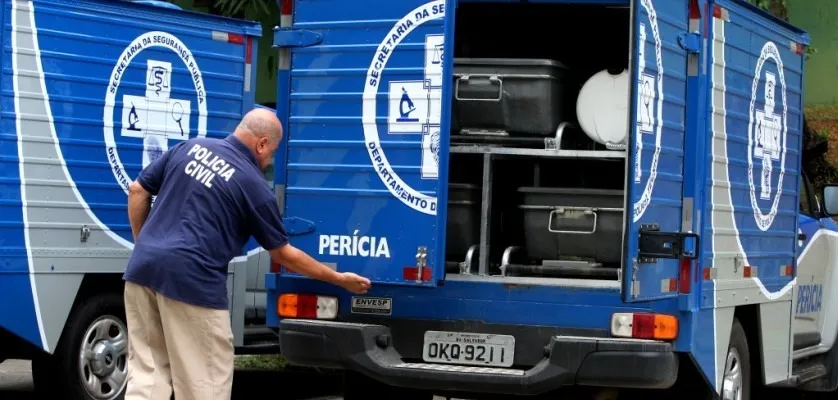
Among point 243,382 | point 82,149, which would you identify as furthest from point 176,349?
point 243,382

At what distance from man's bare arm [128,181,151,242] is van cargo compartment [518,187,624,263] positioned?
7.35 feet

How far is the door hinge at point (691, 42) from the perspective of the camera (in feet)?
26.2

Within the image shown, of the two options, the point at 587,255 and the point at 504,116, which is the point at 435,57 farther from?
the point at 587,255

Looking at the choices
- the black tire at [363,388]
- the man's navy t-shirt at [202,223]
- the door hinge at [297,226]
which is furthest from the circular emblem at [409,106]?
the black tire at [363,388]

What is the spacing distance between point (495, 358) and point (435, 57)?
5.28ft

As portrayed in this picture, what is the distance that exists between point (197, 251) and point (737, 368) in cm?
360

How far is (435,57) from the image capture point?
25.4ft

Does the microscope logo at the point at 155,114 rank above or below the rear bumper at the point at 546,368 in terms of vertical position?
above

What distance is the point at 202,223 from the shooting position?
6789 mm

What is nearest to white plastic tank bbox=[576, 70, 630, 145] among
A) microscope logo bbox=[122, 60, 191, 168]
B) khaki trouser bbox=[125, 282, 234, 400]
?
khaki trouser bbox=[125, 282, 234, 400]

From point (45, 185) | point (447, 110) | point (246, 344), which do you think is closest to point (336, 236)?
point (447, 110)

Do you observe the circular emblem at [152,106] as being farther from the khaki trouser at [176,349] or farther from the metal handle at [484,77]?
the khaki trouser at [176,349]

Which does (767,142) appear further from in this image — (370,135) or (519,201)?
(370,135)

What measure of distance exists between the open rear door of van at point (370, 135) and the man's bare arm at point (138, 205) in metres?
1.10
